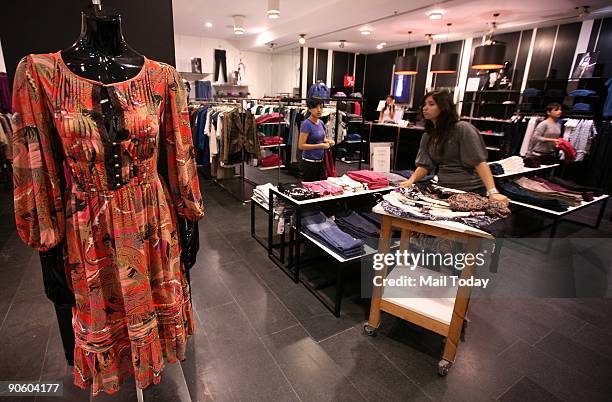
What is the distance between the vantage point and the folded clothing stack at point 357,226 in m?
2.64

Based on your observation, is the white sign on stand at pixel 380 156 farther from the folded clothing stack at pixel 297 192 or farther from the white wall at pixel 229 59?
the white wall at pixel 229 59

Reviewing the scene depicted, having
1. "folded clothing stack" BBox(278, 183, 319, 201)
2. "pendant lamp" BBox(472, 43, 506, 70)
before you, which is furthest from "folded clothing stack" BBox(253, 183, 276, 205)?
"pendant lamp" BBox(472, 43, 506, 70)

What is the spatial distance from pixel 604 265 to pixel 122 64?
4.50m

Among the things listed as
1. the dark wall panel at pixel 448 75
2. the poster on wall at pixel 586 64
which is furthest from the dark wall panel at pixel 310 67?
the poster on wall at pixel 586 64

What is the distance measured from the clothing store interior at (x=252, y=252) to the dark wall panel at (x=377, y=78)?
4688 millimetres

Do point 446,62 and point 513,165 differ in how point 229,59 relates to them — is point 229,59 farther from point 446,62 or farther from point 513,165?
point 513,165

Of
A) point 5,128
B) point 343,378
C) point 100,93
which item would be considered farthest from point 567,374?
point 5,128

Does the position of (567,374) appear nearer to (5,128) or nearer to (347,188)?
(347,188)

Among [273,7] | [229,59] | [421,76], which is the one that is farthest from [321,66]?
[273,7]

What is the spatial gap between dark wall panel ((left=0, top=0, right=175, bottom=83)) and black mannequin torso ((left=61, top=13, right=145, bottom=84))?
0.25m

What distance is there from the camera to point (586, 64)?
5.95 meters

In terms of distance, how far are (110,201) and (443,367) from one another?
76.7 inches

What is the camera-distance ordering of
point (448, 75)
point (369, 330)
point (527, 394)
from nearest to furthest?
point (527, 394), point (369, 330), point (448, 75)

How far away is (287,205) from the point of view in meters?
2.96
